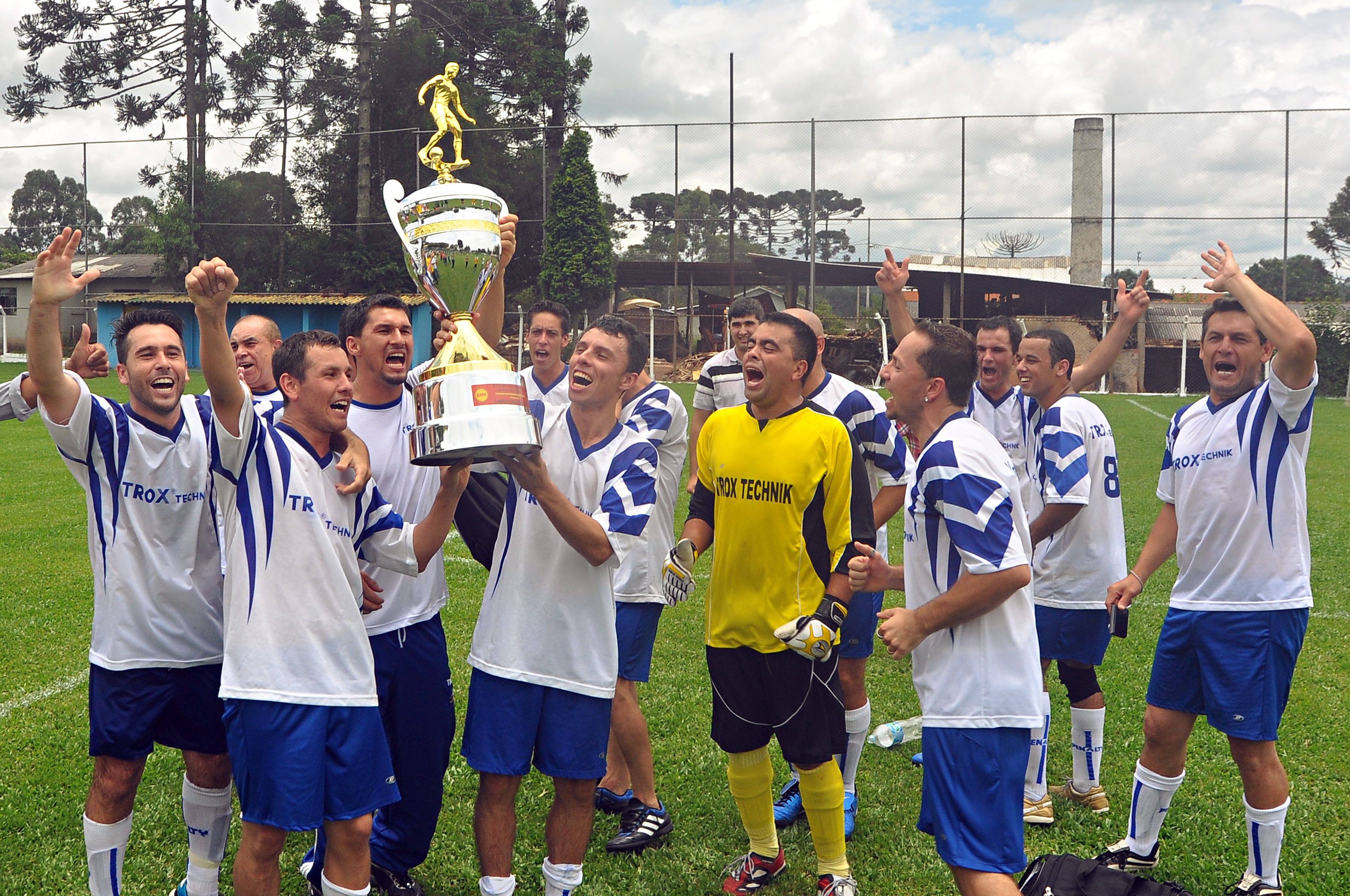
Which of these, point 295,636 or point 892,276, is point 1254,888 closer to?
point 892,276

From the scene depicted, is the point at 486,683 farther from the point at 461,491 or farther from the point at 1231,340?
the point at 1231,340

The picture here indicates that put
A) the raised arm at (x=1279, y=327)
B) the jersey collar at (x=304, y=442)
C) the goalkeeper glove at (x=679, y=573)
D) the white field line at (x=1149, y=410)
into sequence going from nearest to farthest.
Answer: the jersey collar at (x=304, y=442) → the raised arm at (x=1279, y=327) → the goalkeeper glove at (x=679, y=573) → the white field line at (x=1149, y=410)

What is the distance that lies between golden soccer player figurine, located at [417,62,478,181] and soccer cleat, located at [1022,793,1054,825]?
11.4 feet

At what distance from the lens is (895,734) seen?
5270mm

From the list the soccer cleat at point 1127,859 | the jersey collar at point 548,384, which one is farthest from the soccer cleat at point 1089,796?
the jersey collar at point 548,384

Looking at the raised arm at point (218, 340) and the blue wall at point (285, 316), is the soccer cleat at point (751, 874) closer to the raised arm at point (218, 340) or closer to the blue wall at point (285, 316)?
the raised arm at point (218, 340)

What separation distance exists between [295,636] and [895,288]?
316 centimetres

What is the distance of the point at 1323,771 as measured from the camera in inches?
191

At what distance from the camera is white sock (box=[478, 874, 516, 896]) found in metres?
3.33

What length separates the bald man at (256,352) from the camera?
4531 millimetres

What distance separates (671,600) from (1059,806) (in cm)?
221

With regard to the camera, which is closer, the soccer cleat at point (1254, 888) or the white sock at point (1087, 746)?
the soccer cleat at point (1254, 888)

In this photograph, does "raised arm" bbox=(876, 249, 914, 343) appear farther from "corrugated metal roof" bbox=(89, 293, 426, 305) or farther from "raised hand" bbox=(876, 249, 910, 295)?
"corrugated metal roof" bbox=(89, 293, 426, 305)

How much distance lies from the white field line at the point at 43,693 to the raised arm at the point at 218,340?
12.3 feet
